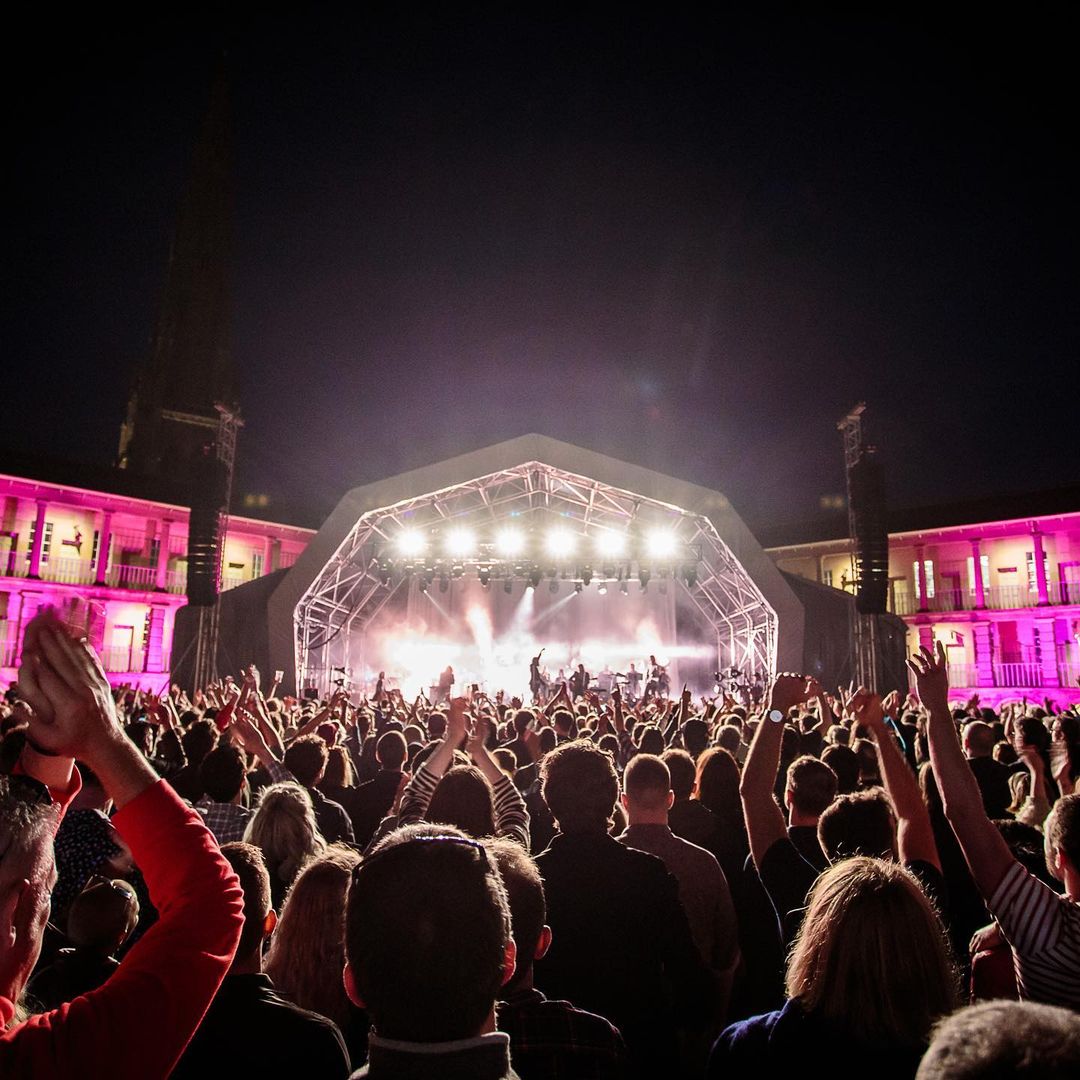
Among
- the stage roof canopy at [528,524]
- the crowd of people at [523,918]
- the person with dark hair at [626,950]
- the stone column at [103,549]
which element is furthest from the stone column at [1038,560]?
the stone column at [103,549]

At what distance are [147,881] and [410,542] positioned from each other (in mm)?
23550

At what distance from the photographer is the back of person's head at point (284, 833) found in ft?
10.5

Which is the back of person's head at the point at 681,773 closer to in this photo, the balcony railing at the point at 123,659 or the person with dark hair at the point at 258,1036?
the person with dark hair at the point at 258,1036

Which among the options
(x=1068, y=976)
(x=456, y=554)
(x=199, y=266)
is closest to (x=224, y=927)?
(x=1068, y=976)

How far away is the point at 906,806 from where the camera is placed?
3117 mm

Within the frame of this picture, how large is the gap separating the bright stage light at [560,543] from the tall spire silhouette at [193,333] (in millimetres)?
30428

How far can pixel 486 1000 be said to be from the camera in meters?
1.37

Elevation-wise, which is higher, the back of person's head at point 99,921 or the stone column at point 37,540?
the stone column at point 37,540

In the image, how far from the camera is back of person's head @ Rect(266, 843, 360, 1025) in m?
2.30

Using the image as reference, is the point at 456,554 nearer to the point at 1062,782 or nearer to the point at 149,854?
the point at 1062,782

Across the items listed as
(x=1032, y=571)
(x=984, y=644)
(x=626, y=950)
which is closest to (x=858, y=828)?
(x=626, y=950)

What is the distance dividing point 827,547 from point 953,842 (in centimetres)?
3294

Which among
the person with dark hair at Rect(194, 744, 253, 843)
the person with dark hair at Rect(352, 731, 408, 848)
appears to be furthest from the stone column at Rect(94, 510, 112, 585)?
the person with dark hair at Rect(194, 744, 253, 843)

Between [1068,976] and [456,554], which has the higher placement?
[456,554]
